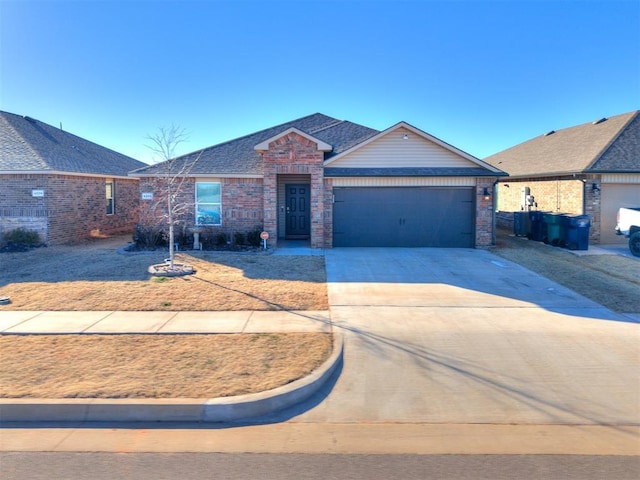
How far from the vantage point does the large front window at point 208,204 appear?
17797 millimetres

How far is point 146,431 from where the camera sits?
487cm

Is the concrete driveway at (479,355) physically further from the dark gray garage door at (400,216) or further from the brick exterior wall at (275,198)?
the dark gray garage door at (400,216)

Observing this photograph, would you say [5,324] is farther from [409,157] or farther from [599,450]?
[409,157]

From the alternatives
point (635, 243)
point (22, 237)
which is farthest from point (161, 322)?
point (635, 243)

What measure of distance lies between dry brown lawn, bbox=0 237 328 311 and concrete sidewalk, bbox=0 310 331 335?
0.40 metres

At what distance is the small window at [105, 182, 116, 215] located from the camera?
2267cm

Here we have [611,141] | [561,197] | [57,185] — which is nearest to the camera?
[57,185]

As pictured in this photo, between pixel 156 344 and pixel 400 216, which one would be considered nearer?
pixel 156 344

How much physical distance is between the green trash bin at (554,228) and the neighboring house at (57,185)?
18155 mm

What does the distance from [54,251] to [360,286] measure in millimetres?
11311

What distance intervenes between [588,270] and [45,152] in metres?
19.3

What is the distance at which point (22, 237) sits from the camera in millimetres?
17266

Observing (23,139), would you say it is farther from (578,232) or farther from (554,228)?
(578,232)

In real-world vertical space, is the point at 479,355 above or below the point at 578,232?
below
